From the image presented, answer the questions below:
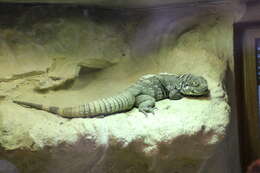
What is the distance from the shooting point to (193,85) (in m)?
2.52

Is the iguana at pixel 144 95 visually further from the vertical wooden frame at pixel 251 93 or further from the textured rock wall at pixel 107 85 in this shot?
the vertical wooden frame at pixel 251 93

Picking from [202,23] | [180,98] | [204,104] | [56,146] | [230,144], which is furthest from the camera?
[202,23]

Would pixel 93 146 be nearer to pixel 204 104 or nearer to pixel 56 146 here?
pixel 56 146

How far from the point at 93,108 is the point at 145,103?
17.4 inches

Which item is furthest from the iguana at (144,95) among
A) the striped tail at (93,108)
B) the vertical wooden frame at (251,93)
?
the vertical wooden frame at (251,93)

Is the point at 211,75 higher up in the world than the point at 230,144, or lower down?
higher up

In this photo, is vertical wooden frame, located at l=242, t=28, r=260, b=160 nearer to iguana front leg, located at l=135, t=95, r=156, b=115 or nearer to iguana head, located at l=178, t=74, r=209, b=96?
iguana head, located at l=178, t=74, r=209, b=96

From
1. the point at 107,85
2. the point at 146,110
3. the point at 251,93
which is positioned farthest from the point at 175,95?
the point at 251,93

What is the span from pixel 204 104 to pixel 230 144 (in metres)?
0.82

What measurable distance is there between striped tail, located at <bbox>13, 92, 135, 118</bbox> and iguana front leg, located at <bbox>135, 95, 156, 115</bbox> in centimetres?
11

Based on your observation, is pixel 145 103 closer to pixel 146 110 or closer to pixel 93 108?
pixel 146 110

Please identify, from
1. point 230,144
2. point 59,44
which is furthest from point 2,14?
point 230,144

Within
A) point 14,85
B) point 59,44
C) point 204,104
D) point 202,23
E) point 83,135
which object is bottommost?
point 83,135

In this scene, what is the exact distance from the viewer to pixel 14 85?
105 inches
